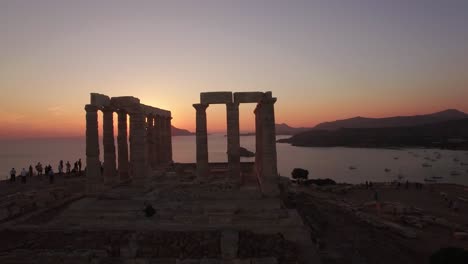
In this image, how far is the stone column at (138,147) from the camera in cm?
2398

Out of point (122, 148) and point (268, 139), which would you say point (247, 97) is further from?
point (122, 148)

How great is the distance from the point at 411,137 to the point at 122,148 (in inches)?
6645

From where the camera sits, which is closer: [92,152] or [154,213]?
[154,213]

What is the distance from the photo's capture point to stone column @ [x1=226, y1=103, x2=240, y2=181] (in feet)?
80.1

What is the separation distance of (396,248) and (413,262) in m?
1.48

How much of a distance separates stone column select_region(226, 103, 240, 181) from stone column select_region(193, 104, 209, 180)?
6.28ft

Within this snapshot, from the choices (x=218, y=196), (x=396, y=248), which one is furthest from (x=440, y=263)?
(x=218, y=196)

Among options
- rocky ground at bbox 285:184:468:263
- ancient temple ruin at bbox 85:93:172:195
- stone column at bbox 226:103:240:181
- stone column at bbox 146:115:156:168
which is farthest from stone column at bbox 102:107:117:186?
rocky ground at bbox 285:184:468:263

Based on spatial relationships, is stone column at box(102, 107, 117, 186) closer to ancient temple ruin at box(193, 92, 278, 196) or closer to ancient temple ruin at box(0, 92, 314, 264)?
ancient temple ruin at box(0, 92, 314, 264)

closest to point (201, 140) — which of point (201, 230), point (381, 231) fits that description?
point (201, 230)

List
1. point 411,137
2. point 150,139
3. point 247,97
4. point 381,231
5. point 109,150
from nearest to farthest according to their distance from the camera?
1. point 381,231
2. point 247,97
3. point 109,150
4. point 150,139
5. point 411,137

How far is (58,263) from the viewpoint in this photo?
46.7ft

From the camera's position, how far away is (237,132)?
81.2 feet

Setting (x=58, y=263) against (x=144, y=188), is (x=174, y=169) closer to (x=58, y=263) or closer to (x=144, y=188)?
(x=144, y=188)
